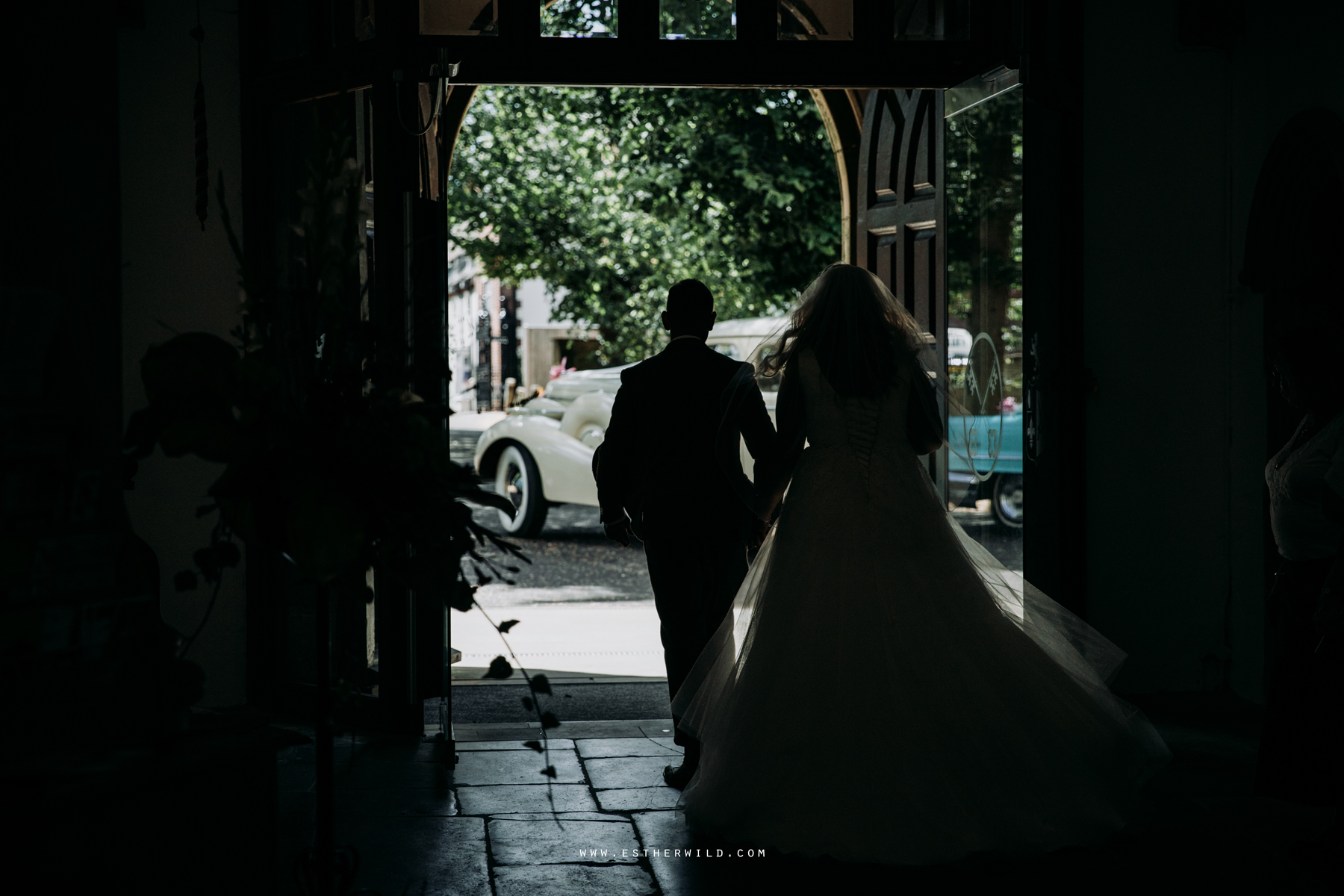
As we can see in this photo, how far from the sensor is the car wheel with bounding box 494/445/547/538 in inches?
447

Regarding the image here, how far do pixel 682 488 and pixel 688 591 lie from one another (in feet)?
1.17

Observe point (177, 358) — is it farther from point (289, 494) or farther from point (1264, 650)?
point (1264, 650)

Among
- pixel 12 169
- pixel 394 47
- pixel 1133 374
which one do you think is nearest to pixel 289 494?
pixel 12 169

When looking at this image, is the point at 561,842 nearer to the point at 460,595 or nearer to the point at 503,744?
the point at 503,744

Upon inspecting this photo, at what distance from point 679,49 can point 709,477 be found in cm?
187

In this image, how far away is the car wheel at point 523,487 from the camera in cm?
1134

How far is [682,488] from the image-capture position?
14.5 feet

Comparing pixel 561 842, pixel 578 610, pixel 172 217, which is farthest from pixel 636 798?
pixel 578 610

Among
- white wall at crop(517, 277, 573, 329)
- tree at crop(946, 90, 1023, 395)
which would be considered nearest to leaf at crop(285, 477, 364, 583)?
tree at crop(946, 90, 1023, 395)

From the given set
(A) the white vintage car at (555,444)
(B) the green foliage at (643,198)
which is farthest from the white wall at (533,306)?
(A) the white vintage car at (555,444)

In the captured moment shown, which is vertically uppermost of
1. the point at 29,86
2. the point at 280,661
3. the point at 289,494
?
the point at 29,86

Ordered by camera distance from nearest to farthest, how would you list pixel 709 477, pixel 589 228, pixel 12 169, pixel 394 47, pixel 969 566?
pixel 12 169 → pixel 969 566 → pixel 709 477 → pixel 394 47 → pixel 589 228

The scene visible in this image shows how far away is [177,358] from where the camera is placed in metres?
2.58

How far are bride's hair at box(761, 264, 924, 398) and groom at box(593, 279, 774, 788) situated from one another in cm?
47
